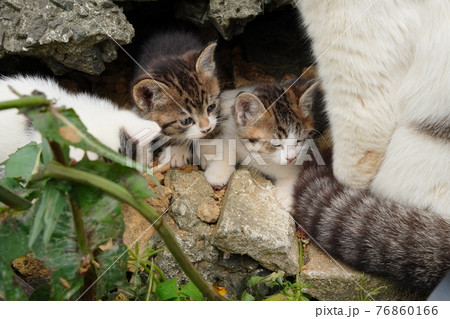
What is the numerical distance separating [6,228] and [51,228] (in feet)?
1.21

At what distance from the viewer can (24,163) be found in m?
2.15

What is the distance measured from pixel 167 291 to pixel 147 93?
5.05 ft

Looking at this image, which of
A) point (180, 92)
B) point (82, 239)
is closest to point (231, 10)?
point (180, 92)

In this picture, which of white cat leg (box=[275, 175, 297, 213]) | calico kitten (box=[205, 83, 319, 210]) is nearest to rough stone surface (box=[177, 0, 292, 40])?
calico kitten (box=[205, 83, 319, 210])

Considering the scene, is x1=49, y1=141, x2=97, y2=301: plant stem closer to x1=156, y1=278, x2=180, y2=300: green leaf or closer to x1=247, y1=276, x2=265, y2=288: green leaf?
x1=156, y1=278, x2=180, y2=300: green leaf

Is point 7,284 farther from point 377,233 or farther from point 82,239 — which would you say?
point 377,233

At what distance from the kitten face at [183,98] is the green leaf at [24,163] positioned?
1.50 m

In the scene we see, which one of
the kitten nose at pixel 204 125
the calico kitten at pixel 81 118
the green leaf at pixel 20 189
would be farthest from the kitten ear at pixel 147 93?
the green leaf at pixel 20 189

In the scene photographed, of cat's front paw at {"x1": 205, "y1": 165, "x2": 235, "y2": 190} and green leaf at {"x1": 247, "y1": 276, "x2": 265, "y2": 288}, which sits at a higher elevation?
cat's front paw at {"x1": 205, "y1": 165, "x2": 235, "y2": 190}

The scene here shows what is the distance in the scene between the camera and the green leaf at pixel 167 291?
2.64m

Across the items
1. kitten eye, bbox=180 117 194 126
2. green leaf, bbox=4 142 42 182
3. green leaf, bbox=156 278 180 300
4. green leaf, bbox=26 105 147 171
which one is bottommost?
green leaf, bbox=156 278 180 300

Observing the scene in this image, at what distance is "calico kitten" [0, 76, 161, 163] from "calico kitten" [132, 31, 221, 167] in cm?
21

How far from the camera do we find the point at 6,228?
2057mm

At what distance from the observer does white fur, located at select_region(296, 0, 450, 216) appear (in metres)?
2.81
